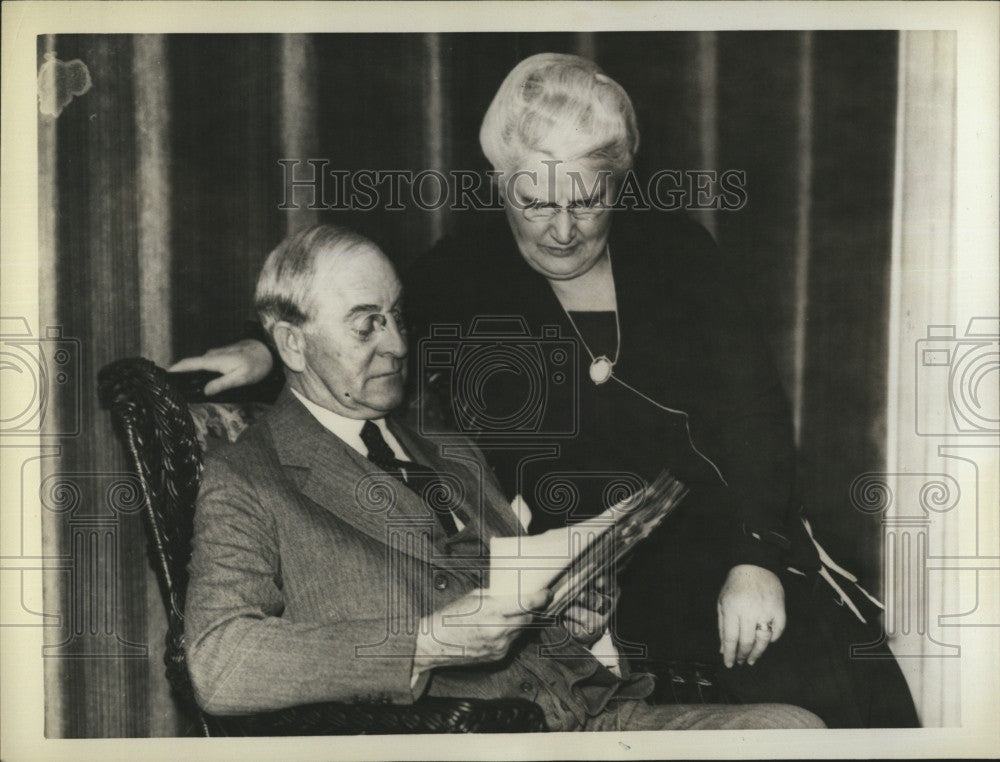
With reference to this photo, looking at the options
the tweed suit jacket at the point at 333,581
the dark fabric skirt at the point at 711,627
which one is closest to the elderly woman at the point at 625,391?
the dark fabric skirt at the point at 711,627

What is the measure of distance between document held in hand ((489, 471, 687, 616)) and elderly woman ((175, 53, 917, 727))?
4cm

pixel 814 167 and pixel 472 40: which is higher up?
pixel 472 40

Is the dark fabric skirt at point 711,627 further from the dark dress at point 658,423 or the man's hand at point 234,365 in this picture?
the man's hand at point 234,365

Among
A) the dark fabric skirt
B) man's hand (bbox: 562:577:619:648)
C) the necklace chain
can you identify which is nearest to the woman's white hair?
the necklace chain

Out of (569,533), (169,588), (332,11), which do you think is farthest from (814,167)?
(169,588)

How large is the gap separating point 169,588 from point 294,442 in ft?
2.11

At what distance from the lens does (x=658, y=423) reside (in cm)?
380

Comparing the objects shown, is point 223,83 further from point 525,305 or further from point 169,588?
point 169,588

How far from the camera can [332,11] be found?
383 centimetres

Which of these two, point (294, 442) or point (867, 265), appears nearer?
point (294, 442)

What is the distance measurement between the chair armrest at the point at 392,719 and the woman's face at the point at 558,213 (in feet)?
4.92

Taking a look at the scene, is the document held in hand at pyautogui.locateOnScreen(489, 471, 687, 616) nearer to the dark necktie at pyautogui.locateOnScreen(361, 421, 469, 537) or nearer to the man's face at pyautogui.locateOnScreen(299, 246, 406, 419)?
the dark necktie at pyautogui.locateOnScreen(361, 421, 469, 537)

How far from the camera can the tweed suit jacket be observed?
350 centimetres

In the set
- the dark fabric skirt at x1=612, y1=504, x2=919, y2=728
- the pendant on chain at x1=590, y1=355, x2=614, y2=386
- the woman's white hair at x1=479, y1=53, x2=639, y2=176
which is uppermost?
the woman's white hair at x1=479, y1=53, x2=639, y2=176
